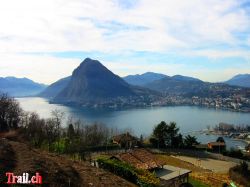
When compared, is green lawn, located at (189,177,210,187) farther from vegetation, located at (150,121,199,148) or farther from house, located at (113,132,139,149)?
vegetation, located at (150,121,199,148)

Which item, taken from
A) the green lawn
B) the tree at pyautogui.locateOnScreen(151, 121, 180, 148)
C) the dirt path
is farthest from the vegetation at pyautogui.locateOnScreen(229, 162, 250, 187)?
the tree at pyautogui.locateOnScreen(151, 121, 180, 148)

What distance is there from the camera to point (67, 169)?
17.5 metres

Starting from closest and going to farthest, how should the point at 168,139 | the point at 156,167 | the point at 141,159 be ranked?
the point at 156,167
the point at 141,159
the point at 168,139

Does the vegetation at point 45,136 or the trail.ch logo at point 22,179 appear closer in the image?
the trail.ch logo at point 22,179

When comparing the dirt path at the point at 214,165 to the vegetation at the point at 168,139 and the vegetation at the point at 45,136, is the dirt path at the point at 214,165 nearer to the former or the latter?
the vegetation at the point at 168,139

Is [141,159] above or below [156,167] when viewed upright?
above

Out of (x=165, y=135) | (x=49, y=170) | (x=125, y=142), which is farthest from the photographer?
(x=165, y=135)

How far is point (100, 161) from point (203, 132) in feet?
441

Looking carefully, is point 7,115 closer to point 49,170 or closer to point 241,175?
point 241,175

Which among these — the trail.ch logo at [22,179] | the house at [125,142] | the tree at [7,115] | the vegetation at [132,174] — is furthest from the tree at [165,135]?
the trail.ch logo at [22,179]

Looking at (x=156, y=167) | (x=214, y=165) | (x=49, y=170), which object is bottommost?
(x=214, y=165)

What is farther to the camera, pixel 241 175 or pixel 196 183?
pixel 241 175

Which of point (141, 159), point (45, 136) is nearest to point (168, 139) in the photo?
point (45, 136)

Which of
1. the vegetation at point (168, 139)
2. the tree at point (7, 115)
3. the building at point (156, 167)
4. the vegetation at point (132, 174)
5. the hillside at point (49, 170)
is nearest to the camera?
the hillside at point (49, 170)
